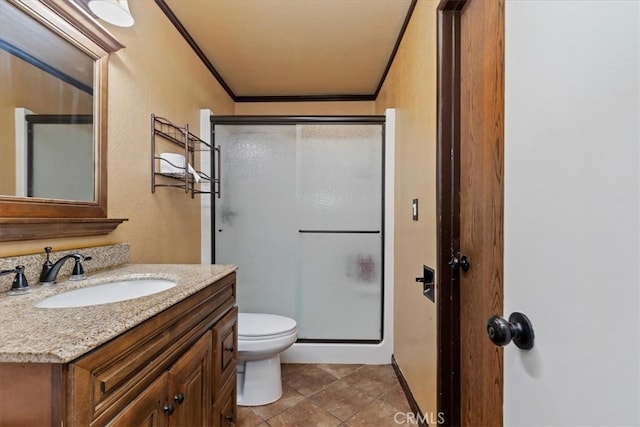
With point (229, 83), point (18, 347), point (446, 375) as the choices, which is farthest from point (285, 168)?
point (18, 347)

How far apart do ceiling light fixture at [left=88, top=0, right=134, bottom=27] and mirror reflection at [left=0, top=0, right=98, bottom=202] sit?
172 mm

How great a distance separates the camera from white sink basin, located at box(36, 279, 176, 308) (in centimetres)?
95

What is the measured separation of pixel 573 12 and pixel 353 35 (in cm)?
187

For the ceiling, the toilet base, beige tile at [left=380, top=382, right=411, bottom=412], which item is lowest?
beige tile at [left=380, top=382, right=411, bottom=412]

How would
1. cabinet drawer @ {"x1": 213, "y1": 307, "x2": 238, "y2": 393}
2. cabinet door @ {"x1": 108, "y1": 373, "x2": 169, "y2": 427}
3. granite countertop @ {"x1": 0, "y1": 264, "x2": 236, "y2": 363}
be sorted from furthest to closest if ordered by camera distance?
cabinet drawer @ {"x1": 213, "y1": 307, "x2": 238, "y2": 393} < cabinet door @ {"x1": 108, "y1": 373, "x2": 169, "y2": 427} < granite countertop @ {"x1": 0, "y1": 264, "x2": 236, "y2": 363}

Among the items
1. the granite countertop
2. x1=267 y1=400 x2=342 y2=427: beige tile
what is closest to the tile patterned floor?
x1=267 y1=400 x2=342 y2=427: beige tile

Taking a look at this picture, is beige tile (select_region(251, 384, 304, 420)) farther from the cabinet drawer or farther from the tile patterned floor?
the cabinet drawer

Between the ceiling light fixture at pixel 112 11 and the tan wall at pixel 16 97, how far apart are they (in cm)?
33

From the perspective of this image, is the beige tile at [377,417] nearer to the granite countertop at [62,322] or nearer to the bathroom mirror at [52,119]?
the granite countertop at [62,322]

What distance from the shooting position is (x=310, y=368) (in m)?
2.27

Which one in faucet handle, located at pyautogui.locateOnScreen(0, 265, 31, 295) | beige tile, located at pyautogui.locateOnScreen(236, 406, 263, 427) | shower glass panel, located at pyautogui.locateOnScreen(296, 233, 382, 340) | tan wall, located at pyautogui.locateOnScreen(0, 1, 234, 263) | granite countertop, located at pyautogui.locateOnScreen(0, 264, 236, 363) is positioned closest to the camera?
granite countertop, located at pyautogui.locateOnScreen(0, 264, 236, 363)

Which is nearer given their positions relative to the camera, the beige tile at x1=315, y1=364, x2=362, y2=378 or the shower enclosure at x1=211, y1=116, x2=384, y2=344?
the beige tile at x1=315, y1=364, x2=362, y2=378

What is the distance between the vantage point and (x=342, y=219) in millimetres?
2438

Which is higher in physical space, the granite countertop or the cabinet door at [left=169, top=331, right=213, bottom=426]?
the granite countertop
